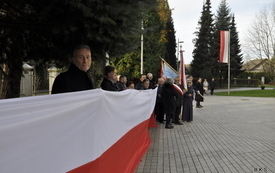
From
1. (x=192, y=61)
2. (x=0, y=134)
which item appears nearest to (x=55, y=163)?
(x=0, y=134)

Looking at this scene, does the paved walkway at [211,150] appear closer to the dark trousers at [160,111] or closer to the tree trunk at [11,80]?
the dark trousers at [160,111]

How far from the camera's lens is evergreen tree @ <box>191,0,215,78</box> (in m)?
53.1

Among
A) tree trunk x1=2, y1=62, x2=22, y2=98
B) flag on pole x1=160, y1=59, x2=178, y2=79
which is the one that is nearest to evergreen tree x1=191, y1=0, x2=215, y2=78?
flag on pole x1=160, y1=59, x2=178, y2=79

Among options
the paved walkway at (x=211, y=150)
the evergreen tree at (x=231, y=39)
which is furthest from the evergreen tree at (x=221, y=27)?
the paved walkway at (x=211, y=150)

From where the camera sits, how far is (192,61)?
5584 centimetres

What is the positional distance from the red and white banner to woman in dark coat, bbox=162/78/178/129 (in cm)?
653

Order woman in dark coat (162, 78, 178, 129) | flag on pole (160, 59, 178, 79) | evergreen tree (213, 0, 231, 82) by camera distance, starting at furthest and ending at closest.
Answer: evergreen tree (213, 0, 231, 82) < flag on pole (160, 59, 178, 79) < woman in dark coat (162, 78, 178, 129)

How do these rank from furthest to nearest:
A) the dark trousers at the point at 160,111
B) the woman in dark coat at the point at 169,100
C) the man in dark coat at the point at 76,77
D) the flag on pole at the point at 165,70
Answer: the flag on pole at the point at 165,70 → the dark trousers at the point at 160,111 → the woman in dark coat at the point at 169,100 → the man in dark coat at the point at 76,77

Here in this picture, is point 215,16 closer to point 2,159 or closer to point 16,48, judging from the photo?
point 16,48

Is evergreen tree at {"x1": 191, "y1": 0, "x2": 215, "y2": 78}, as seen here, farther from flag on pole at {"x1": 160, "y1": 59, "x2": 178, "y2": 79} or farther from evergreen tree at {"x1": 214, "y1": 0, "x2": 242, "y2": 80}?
flag on pole at {"x1": 160, "y1": 59, "x2": 178, "y2": 79}

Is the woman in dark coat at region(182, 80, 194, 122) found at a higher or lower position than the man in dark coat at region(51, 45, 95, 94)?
lower

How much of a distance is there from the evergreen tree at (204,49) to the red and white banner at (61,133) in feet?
167

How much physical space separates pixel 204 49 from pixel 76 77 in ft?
174

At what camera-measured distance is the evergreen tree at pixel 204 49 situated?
5309cm
